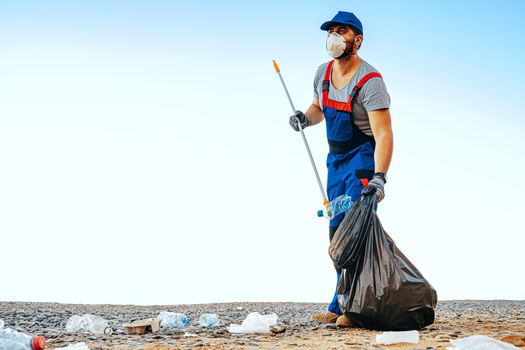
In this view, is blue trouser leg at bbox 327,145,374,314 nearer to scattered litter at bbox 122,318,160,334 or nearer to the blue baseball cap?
the blue baseball cap

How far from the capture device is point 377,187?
4.24m

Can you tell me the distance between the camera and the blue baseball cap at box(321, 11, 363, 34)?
4738mm

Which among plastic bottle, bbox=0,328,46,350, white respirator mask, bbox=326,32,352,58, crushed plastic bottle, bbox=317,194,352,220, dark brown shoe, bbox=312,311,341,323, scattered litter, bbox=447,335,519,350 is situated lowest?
scattered litter, bbox=447,335,519,350

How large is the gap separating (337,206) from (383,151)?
0.60 metres

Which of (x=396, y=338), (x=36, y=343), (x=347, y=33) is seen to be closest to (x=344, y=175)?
(x=347, y=33)

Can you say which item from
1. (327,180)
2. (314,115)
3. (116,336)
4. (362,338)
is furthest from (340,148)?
(116,336)

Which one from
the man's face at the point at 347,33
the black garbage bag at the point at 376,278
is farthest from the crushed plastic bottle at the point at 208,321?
the man's face at the point at 347,33

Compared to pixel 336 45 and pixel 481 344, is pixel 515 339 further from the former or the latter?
pixel 336 45

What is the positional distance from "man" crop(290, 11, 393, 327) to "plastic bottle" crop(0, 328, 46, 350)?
2269 millimetres

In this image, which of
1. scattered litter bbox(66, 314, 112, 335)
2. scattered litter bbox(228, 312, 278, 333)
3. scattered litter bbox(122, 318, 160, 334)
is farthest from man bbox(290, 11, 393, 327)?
scattered litter bbox(66, 314, 112, 335)

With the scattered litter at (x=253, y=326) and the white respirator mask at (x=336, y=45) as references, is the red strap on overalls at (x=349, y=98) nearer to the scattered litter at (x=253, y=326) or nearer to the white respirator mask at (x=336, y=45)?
the white respirator mask at (x=336, y=45)

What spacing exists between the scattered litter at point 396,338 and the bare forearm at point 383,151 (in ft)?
4.57

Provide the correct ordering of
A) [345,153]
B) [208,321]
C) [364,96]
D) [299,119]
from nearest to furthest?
[364,96]
[345,153]
[208,321]
[299,119]

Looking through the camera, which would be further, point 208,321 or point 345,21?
point 208,321
